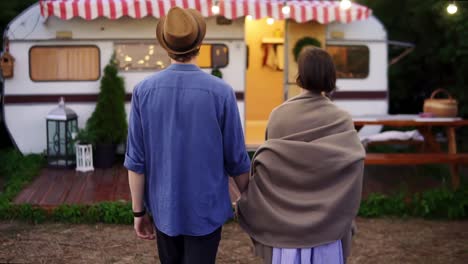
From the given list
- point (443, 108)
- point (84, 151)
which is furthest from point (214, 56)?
point (443, 108)

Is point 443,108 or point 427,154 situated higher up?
point 443,108

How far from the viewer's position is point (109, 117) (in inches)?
345

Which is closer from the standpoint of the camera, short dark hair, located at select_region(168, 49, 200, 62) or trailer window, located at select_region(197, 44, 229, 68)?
short dark hair, located at select_region(168, 49, 200, 62)

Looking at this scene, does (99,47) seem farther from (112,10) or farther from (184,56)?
(184,56)

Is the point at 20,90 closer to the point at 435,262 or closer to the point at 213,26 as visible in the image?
the point at 213,26

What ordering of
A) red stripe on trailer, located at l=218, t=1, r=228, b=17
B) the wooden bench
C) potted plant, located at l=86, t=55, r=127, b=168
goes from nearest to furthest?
the wooden bench
red stripe on trailer, located at l=218, t=1, r=228, b=17
potted plant, located at l=86, t=55, r=127, b=168

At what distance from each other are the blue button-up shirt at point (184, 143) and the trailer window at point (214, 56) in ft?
21.1

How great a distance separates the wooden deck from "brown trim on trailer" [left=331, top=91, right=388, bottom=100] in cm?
302

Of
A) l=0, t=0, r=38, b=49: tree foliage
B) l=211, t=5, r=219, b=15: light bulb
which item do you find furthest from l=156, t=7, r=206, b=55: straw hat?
l=0, t=0, r=38, b=49: tree foliage

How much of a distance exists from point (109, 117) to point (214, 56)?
1.78m

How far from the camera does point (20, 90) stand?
8938 millimetres

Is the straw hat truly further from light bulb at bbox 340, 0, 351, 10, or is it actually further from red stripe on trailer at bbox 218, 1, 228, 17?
light bulb at bbox 340, 0, 351, 10

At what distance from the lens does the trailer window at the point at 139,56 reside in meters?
9.08

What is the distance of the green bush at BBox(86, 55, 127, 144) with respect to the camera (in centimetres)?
871
